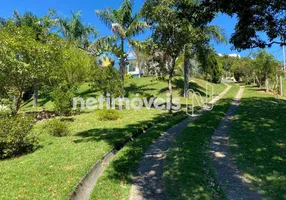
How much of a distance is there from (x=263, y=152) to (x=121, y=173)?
13.1ft

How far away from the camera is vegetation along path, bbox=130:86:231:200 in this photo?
476cm

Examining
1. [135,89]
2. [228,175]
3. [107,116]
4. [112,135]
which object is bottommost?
[228,175]

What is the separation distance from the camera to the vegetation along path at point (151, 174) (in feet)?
15.6

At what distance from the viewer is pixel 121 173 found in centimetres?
575

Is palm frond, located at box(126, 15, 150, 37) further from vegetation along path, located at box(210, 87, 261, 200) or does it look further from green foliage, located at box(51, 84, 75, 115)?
vegetation along path, located at box(210, 87, 261, 200)

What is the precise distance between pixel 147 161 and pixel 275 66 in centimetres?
2460

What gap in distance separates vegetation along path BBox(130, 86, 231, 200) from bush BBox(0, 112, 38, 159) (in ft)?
12.4

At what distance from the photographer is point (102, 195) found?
466 centimetres

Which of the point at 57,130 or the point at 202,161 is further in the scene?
the point at 57,130

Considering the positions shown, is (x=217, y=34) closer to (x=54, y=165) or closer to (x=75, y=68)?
(x=75, y=68)

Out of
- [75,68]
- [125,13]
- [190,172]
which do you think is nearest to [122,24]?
[125,13]

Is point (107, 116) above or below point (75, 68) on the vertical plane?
below

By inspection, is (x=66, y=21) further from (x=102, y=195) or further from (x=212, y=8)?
(x=102, y=195)

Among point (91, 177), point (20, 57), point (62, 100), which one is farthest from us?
point (62, 100)
